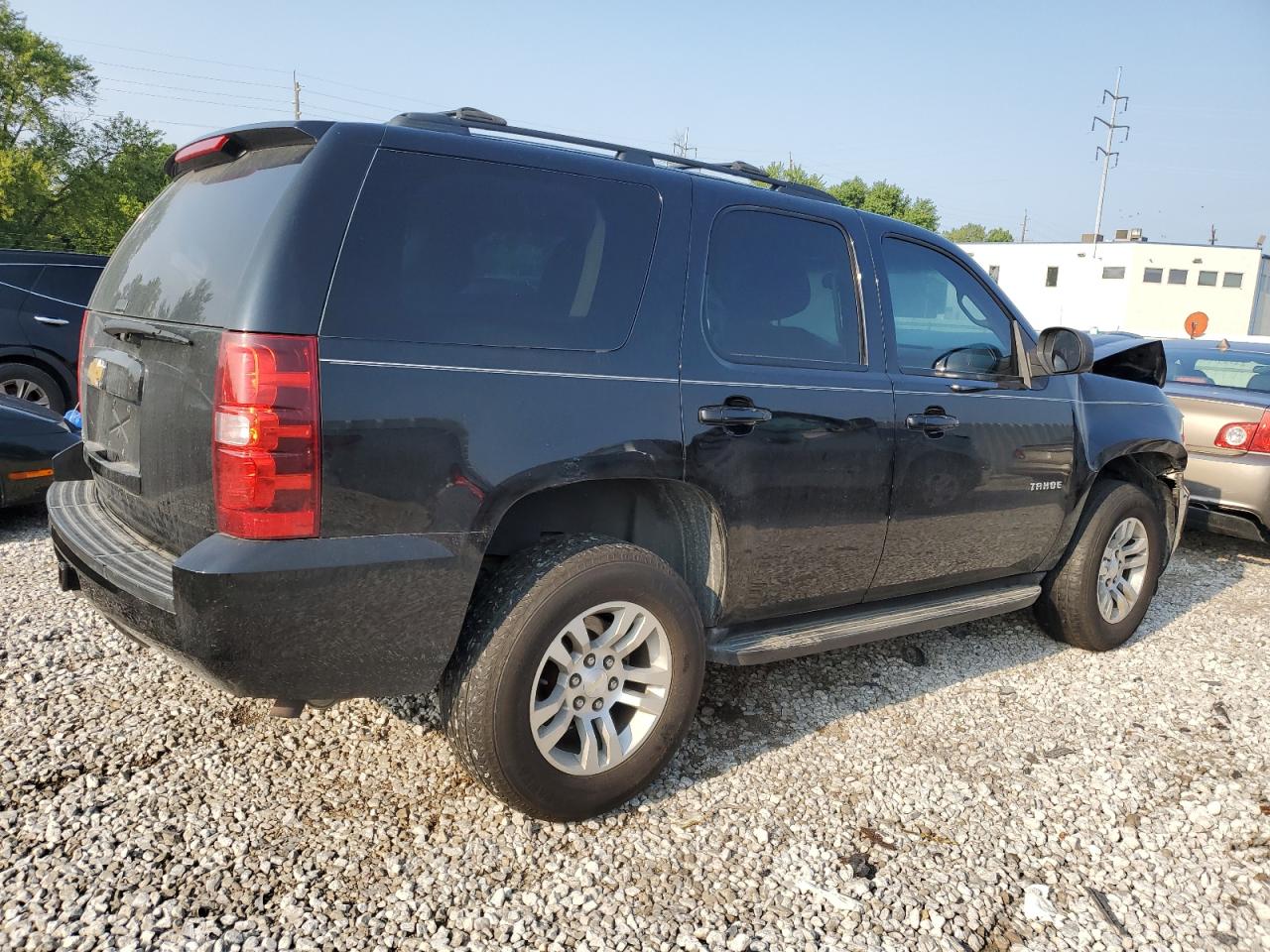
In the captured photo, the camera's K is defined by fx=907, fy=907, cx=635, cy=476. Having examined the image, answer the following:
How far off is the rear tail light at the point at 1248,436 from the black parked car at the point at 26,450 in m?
7.39

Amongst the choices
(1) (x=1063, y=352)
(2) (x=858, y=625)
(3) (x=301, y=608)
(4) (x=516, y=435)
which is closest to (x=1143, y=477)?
(1) (x=1063, y=352)

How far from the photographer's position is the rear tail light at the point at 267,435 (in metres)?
2.16

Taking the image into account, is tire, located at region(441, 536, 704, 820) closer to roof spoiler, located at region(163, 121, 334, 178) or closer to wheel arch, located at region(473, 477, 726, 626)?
wheel arch, located at region(473, 477, 726, 626)

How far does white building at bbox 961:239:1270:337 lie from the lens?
5200 cm

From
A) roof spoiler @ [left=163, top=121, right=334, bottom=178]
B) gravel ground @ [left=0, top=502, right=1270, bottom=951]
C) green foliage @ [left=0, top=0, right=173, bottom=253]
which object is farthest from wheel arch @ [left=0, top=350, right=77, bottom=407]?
green foliage @ [left=0, top=0, right=173, bottom=253]

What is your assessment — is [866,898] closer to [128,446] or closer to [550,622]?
[550,622]

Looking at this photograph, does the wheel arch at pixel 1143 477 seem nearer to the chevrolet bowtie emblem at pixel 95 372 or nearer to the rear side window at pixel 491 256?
the rear side window at pixel 491 256

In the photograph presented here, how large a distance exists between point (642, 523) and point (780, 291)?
3.19 ft

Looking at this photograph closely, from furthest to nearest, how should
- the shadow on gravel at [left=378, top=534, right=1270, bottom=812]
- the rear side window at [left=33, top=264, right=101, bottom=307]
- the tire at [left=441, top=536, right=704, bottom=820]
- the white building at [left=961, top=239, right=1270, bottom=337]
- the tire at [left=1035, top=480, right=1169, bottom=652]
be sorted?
1. the white building at [left=961, top=239, right=1270, bottom=337]
2. the rear side window at [left=33, top=264, right=101, bottom=307]
3. the tire at [left=1035, top=480, right=1169, bottom=652]
4. the shadow on gravel at [left=378, top=534, right=1270, bottom=812]
5. the tire at [left=441, top=536, right=704, bottom=820]

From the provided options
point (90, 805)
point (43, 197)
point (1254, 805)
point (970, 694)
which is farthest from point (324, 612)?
point (43, 197)

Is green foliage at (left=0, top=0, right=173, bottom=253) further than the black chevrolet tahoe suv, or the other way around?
green foliage at (left=0, top=0, right=173, bottom=253)

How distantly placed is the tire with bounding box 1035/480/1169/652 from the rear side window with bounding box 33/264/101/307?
8023 mm

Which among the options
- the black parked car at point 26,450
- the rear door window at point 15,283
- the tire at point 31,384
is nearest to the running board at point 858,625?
the black parked car at point 26,450

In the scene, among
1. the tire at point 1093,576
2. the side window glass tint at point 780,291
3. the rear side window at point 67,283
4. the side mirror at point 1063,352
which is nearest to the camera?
the side window glass tint at point 780,291
